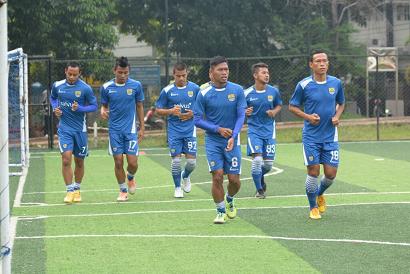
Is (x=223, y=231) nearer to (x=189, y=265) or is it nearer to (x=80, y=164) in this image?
(x=189, y=265)

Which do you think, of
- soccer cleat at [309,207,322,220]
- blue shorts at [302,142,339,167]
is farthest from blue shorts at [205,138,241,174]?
soccer cleat at [309,207,322,220]

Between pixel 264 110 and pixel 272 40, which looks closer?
pixel 264 110

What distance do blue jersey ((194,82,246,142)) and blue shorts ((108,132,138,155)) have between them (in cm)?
304

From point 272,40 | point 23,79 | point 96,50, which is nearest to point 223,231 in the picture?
point 23,79

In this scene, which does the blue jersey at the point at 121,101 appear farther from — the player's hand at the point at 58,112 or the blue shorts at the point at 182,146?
the blue shorts at the point at 182,146

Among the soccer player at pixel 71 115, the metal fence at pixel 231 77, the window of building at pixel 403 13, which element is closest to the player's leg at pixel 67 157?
the soccer player at pixel 71 115

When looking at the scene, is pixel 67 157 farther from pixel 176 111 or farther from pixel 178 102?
pixel 178 102

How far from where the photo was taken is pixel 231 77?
39094 millimetres

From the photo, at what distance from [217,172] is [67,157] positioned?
11.9 feet

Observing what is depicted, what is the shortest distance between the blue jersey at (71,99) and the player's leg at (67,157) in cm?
13

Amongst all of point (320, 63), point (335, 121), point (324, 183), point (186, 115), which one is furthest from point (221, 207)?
point (186, 115)

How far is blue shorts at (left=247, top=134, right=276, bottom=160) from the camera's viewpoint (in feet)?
52.2

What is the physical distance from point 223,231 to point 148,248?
4.72 ft

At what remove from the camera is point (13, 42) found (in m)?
34.9
